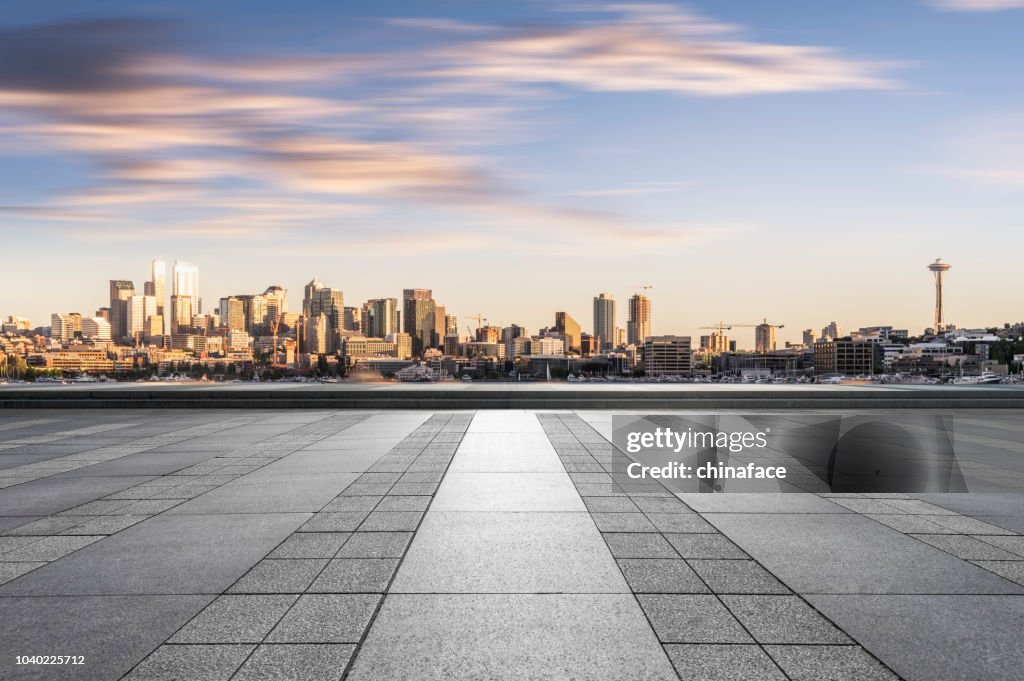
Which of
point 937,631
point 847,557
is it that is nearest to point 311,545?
point 847,557

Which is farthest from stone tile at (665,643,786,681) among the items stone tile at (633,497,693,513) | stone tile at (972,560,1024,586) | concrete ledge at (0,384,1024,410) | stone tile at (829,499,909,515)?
concrete ledge at (0,384,1024,410)

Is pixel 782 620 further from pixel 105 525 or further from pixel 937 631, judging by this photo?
pixel 105 525

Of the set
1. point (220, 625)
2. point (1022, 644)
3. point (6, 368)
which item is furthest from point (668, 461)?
point (6, 368)

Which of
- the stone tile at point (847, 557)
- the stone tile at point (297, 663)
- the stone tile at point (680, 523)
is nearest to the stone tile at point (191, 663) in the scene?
the stone tile at point (297, 663)

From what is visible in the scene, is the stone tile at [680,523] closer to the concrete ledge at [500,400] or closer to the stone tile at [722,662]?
the stone tile at [722,662]

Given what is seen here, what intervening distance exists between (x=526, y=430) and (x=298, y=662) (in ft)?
46.5

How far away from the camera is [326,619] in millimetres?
5645

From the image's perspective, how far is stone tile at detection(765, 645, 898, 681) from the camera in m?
4.73

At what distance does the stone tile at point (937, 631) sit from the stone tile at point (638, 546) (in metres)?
1.80

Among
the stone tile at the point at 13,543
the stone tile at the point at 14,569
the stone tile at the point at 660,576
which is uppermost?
the stone tile at the point at 14,569

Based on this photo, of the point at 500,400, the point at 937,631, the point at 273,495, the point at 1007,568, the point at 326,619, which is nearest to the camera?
the point at 937,631

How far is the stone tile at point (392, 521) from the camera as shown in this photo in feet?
28.0

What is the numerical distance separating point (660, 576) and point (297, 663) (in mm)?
3680

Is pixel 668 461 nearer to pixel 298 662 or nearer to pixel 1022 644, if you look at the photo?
pixel 1022 644
